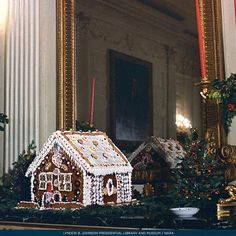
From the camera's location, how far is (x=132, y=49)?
241 inches

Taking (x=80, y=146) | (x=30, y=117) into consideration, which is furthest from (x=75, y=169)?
(x=30, y=117)

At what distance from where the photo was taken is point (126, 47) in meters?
6.16

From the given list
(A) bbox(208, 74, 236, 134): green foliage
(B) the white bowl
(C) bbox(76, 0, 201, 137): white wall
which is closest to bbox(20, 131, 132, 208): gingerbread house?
(B) the white bowl

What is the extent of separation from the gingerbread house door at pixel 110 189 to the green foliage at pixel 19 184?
2.59ft

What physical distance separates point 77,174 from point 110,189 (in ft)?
0.90

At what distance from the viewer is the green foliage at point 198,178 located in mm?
3021

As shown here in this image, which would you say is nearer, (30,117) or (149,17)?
(30,117)

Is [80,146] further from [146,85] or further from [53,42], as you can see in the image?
[146,85]

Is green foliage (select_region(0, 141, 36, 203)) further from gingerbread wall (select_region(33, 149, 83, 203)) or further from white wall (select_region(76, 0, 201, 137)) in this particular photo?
white wall (select_region(76, 0, 201, 137))

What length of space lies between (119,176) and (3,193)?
1.10m

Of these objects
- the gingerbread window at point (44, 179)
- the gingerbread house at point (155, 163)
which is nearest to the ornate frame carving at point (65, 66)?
the gingerbread house at point (155, 163)

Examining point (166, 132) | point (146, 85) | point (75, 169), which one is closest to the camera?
point (75, 169)

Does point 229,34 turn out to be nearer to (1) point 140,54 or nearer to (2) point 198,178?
(2) point 198,178

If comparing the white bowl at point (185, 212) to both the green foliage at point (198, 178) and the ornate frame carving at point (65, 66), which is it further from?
the ornate frame carving at point (65, 66)
